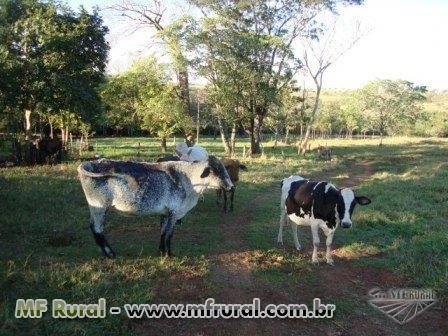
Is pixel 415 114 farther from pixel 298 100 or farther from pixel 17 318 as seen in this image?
pixel 17 318

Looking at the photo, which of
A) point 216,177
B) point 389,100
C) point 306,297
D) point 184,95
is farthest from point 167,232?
point 389,100

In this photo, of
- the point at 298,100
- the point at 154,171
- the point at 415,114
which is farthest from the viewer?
the point at 415,114

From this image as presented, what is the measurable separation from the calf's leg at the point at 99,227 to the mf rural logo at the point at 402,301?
477cm

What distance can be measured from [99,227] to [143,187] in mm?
1082

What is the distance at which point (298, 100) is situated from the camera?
40.8 metres

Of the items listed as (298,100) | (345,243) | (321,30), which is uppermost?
(321,30)

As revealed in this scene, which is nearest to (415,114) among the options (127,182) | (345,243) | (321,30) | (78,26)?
(321,30)

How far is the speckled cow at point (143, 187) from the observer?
7367 millimetres

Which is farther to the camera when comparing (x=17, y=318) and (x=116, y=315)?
(x=116, y=315)

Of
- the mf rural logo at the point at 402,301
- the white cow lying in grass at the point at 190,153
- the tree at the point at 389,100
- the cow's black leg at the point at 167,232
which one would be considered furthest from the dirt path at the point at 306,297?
the tree at the point at 389,100

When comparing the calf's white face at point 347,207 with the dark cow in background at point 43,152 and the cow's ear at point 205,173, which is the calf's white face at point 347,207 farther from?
the dark cow in background at point 43,152

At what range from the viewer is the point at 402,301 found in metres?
6.95

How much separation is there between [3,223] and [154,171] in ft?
14.1

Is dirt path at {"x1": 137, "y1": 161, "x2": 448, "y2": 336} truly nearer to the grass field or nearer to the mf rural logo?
the grass field
